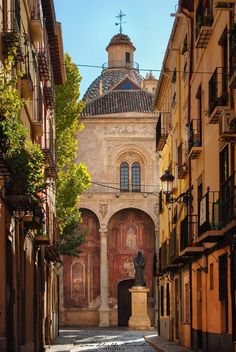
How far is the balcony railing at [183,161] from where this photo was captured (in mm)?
30062

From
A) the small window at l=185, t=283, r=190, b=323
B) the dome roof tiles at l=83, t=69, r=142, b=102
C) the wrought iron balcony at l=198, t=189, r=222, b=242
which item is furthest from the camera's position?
the dome roof tiles at l=83, t=69, r=142, b=102

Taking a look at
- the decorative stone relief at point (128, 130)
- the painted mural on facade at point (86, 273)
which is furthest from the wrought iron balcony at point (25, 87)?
the decorative stone relief at point (128, 130)

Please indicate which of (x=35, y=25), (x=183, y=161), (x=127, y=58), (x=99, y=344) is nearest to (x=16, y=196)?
(x=35, y=25)

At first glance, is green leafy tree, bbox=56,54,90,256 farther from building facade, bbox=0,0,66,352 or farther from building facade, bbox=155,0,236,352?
building facade, bbox=0,0,66,352

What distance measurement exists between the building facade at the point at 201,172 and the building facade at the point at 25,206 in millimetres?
3893

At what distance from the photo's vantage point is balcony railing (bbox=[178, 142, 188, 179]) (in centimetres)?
3006

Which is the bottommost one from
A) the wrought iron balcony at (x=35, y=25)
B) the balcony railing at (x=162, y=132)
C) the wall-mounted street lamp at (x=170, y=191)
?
the wall-mounted street lamp at (x=170, y=191)

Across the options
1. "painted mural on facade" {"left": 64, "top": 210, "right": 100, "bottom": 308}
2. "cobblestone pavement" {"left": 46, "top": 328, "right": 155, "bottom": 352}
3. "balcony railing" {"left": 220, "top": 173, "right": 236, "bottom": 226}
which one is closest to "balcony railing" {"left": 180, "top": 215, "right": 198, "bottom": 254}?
"cobblestone pavement" {"left": 46, "top": 328, "right": 155, "bottom": 352}

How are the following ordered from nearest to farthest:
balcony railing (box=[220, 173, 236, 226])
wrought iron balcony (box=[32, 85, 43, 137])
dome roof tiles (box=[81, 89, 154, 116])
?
balcony railing (box=[220, 173, 236, 226])
wrought iron balcony (box=[32, 85, 43, 137])
dome roof tiles (box=[81, 89, 154, 116])

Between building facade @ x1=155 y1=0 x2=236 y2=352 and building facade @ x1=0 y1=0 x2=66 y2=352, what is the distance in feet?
12.8

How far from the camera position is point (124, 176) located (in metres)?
72.4

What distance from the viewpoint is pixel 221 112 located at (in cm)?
1988

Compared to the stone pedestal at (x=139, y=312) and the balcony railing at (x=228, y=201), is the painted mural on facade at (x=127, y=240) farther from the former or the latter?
the balcony railing at (x=228, y=201)

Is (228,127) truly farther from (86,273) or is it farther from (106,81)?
(106,81)
